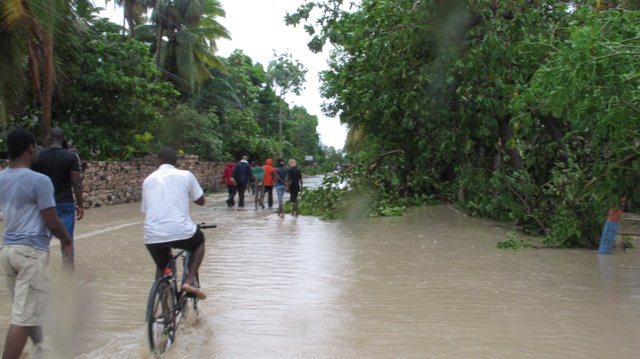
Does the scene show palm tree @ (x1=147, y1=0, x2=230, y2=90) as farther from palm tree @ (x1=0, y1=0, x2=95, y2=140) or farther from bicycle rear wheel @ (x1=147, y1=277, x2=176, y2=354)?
bicycle rear wheel @ (x1=147, y1=277, x2=176, y2=354)

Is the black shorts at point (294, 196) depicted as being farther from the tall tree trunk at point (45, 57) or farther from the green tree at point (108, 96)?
the green tree at point (108, 96)

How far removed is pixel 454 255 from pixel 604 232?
106 inches

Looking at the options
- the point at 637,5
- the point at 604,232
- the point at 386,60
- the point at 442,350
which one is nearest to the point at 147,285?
the point at 442,350

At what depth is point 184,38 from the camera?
32000 millimetres

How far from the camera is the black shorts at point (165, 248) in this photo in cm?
516

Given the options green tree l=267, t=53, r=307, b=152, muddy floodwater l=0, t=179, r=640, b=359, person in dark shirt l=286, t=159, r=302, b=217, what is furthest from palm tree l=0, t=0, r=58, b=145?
green tree l=267, t=53, r=307, b=152

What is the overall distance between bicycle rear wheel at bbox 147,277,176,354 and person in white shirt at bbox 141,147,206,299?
0.24m

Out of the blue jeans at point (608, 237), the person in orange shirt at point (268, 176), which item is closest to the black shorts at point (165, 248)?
the blue jeans at point (608, 237)

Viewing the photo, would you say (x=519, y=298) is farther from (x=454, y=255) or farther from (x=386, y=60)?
(x=386, y=60)

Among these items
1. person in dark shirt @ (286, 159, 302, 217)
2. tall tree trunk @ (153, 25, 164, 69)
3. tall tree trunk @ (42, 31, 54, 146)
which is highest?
tall tree trunk @ (153, 25, 164, 69)

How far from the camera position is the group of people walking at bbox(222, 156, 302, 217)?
17109 millimetres

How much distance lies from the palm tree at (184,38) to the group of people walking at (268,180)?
1305cm

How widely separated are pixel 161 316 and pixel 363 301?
2.84 meters

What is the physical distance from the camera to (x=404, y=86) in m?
15.3
